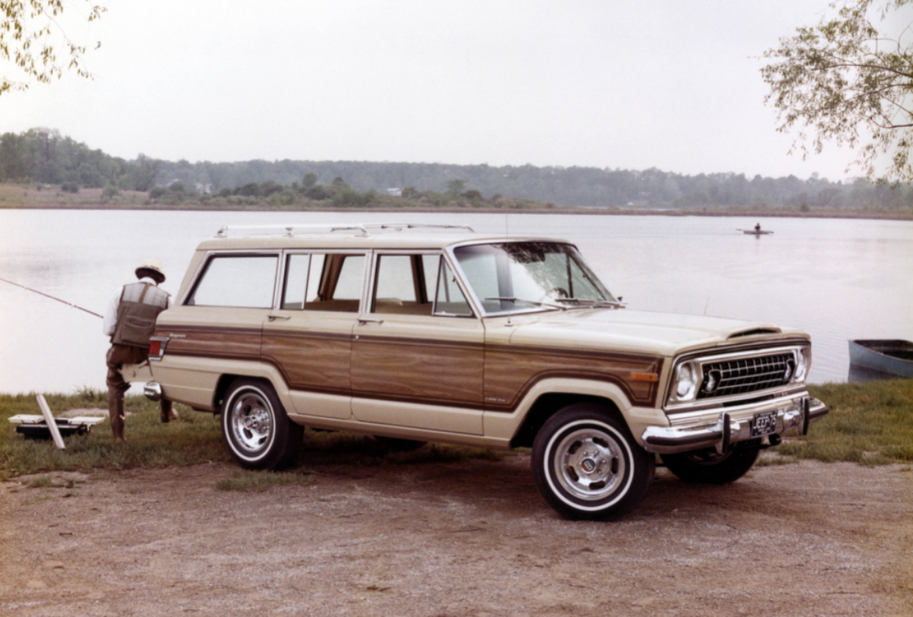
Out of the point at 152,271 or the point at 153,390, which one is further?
the point at 152,271

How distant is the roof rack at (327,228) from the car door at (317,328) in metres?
0.33

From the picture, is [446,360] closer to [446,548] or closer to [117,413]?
[446,548]

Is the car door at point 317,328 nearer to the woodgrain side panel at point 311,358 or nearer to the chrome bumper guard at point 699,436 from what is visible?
the woodgrain side panel at point 311,358

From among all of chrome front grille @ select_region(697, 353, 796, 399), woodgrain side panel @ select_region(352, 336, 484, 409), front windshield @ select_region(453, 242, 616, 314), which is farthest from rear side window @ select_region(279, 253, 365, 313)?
chrome front grille @ select_region(697, 353, 796, 399)

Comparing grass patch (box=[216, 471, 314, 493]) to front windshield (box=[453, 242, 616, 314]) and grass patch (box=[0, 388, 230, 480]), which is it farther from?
front windshield (box=[453, 242, 616, 314])

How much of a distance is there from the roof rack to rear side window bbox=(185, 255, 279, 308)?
0.30 m

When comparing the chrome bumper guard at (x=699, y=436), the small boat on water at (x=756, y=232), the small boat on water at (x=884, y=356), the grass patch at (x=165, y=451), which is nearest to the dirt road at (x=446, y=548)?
the grass patch at (x=165, y=451)

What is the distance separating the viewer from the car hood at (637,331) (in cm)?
652

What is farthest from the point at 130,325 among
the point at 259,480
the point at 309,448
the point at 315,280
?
the point at 259,480

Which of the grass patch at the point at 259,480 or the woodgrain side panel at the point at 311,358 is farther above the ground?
the woodgrain side panel at the point at 311,358

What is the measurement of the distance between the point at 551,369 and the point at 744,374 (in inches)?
54.7

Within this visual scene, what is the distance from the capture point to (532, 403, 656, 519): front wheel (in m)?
6.62

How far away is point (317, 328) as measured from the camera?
322 inches

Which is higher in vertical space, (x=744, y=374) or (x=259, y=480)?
(x=744, y=374)
